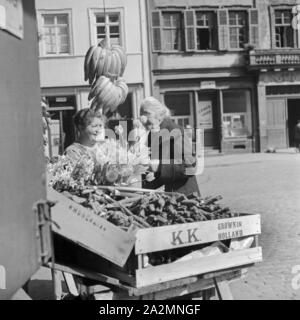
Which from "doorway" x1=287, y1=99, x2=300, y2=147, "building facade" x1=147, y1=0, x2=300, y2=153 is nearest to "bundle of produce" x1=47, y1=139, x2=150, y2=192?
"building facade" x1=147, y1=0, x2=300, y2=153

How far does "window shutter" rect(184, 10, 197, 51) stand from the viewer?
2381cm

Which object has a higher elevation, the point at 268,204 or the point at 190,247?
the point at 190,247

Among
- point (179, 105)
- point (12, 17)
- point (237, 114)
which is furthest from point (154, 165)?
point (237, 114)

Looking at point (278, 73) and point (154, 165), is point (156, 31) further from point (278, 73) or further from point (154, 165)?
point (154, 165)

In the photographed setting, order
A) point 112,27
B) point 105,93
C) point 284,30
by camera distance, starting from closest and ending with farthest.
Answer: point 105,93 < point 112,27 < point 284,30

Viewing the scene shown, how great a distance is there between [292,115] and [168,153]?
901 inches

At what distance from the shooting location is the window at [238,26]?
24.6 meters

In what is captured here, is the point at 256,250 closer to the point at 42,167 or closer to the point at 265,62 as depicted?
the point at 42,167

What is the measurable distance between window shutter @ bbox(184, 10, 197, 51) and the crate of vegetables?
69.9 feet

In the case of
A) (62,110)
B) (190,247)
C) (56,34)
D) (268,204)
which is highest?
(56,34)

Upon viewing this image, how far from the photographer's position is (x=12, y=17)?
188 cm

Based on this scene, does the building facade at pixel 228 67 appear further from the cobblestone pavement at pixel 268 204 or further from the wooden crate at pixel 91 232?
the wooden crate at pixel 91 232

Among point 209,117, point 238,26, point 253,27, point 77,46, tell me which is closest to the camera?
point 77,46

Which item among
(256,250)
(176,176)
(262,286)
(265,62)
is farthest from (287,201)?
(265,62)
